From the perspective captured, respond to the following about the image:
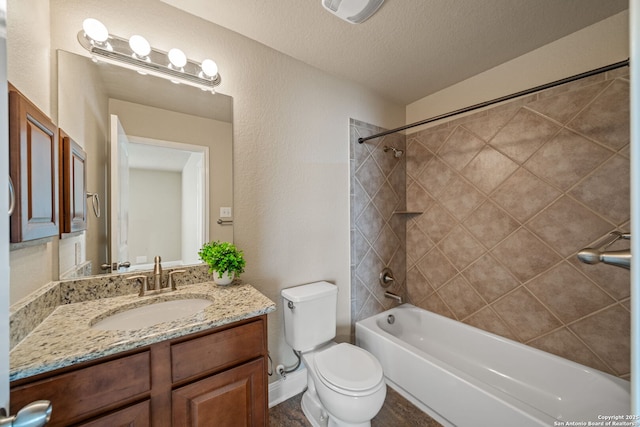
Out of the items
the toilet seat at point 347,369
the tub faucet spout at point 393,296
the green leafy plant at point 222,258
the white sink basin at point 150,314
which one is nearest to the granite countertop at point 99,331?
the white sink basin at point 150,314

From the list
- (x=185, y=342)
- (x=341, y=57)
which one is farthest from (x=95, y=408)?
(x=341, y=57)

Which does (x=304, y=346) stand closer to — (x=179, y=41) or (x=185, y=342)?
(x=185, y=342)

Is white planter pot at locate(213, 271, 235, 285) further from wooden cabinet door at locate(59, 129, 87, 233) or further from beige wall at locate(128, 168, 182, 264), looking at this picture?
wooden cabinet door at locate(59, 129, 87, 233)

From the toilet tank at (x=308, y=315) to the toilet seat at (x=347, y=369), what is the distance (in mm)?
113

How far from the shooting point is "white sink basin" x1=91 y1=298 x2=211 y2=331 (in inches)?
43.0

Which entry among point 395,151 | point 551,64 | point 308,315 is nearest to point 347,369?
point 308,315

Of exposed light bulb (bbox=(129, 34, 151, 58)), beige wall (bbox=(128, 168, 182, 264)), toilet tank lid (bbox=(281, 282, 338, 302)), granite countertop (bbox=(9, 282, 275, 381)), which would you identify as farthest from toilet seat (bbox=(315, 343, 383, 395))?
exposed light bulb (bbox=(129, 34, 151, 58))

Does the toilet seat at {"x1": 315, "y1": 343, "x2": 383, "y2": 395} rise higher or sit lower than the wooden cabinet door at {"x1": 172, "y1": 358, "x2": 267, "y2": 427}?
lower

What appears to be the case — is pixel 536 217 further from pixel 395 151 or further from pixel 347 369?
pixel 347 369

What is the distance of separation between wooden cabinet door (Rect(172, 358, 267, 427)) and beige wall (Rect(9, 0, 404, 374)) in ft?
1.92

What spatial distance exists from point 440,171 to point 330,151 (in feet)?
3.38

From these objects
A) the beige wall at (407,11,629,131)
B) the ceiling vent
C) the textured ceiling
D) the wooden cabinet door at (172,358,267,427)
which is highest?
the textured ceiling

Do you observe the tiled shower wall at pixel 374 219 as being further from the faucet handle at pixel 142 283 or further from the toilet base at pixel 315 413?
the faucet handle at pixel 142 283

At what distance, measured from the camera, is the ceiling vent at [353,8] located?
130 cm
